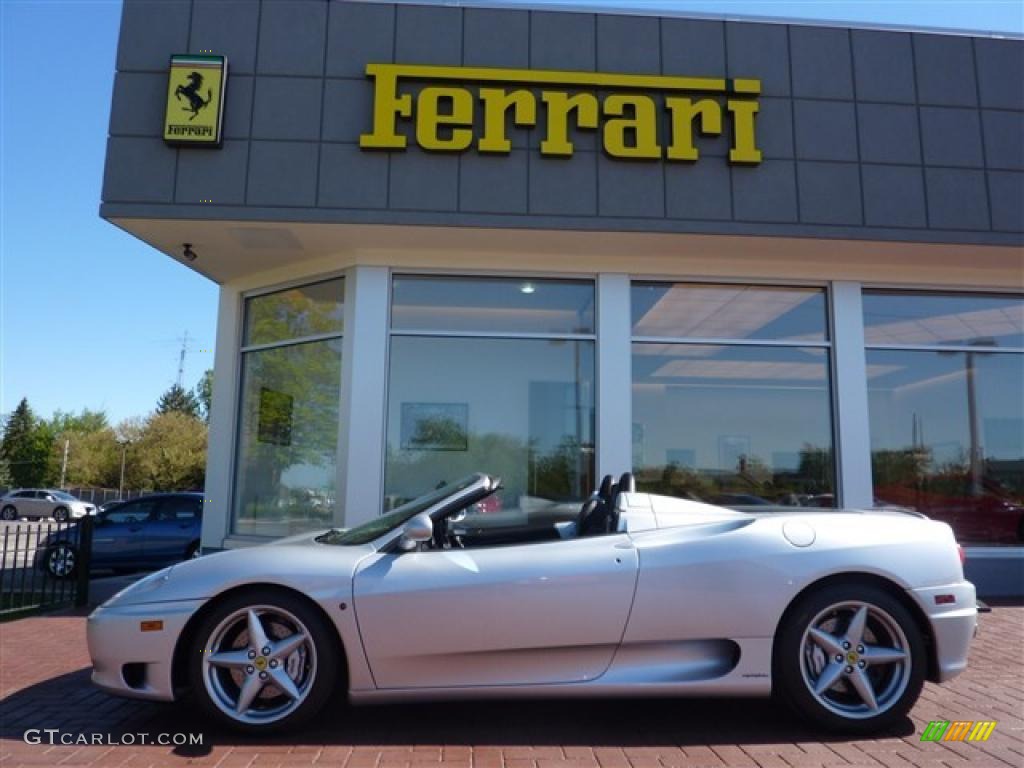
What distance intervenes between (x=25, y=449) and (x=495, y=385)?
284ft

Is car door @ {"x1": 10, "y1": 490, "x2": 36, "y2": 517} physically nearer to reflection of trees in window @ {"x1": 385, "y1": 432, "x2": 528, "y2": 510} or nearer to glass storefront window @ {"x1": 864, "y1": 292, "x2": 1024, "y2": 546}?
reflection of trees in window @ {"x1": 385, "y1": 432, "x2": 528, "y2": 510}

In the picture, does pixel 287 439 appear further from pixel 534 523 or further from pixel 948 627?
pixel 948 627

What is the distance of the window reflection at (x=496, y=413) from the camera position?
8227 millimetres

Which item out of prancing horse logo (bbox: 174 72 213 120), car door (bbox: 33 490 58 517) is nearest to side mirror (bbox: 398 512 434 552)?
prancing horse logo (bbox: 174 72 213 120)

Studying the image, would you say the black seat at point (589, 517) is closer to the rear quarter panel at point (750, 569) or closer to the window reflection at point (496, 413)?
the rear quarter panel at point (750, 569)

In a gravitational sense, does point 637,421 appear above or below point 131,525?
above

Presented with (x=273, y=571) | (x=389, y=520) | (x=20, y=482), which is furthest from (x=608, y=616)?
(x=20, y=482)

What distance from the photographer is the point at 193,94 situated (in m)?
7.50

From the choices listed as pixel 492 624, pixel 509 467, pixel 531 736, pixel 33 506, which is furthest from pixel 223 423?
pixel 33 506

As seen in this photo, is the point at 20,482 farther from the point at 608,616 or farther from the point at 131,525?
the point at 608,616

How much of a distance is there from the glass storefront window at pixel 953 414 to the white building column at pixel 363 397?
5.34 metres

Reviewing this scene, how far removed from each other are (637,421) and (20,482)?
87564mm

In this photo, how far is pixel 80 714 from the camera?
4113mm

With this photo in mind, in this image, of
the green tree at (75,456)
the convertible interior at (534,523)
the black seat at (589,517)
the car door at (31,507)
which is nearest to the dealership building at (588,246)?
the convertible interior at (534,523)
